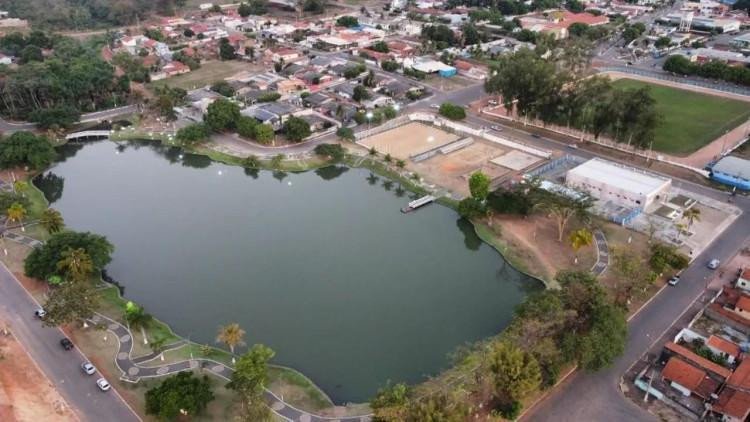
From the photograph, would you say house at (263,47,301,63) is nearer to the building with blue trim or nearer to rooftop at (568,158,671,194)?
rooftop at (568,158,671,194)

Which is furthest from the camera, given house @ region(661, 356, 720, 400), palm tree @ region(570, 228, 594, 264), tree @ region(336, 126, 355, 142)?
tree @ region(336, 126, 355, 142)

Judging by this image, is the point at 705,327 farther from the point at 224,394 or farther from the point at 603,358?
the point at 224,394

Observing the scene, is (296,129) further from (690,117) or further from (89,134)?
(690,117)

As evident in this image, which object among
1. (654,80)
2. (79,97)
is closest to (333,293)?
(79,97)

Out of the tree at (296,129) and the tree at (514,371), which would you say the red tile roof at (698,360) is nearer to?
the tree at (514,371)

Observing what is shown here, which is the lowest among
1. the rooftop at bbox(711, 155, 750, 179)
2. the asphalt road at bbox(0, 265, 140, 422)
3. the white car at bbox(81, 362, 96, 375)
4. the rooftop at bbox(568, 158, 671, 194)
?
the asphalt road at bbox(0, 265, 140, 422)

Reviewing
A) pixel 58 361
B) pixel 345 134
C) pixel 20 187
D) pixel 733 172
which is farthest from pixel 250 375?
pixel 733 172

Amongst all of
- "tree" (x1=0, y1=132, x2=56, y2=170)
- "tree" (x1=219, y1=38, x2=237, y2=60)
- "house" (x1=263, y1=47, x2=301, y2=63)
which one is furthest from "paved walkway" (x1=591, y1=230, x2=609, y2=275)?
"tree" (x1=219, y1=38, x2=237, y2=60)
